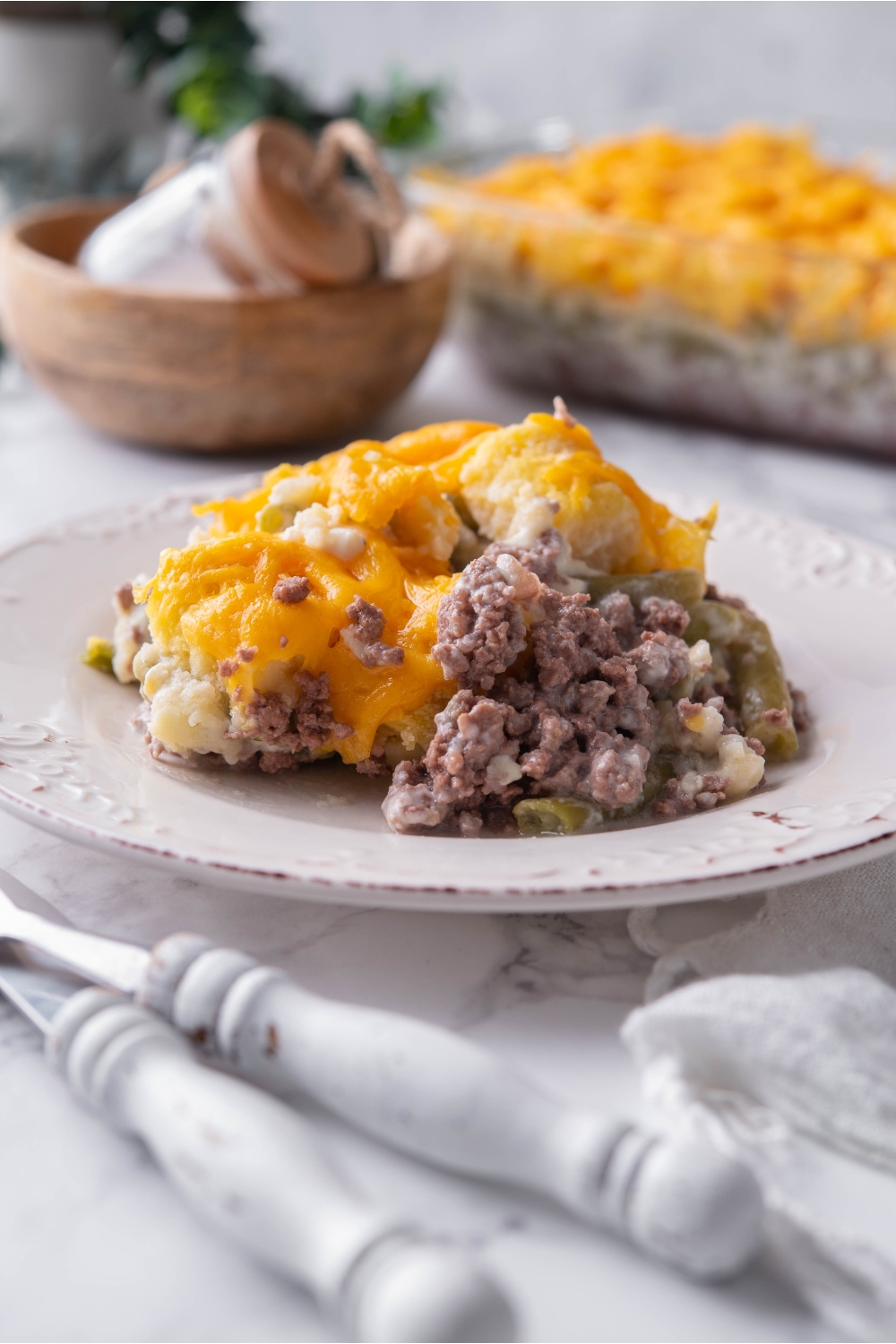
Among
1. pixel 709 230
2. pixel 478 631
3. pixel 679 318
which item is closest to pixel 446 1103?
pixel 478 631

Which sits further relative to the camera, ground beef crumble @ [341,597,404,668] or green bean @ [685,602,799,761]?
green bean @ [685,602,799,761]

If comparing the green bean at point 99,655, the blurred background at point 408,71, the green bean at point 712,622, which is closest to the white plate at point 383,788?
the green bean at point 99,655

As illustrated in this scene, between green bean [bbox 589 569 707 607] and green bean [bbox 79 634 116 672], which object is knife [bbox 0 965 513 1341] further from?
green bean [bbox 589 569 707 607]

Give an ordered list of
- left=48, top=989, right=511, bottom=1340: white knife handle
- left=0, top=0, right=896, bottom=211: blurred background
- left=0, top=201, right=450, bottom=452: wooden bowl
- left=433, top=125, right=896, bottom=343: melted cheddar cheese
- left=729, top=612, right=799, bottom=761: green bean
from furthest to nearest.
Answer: left=0, top=0, right=896, bottom=211: blurred background, left=433, top=125, right=896, bottom=343: melted cheddar cheese, left=0, top=201, right=450, bottom=452: wooden bowl, left=729, top=612, right=799, bottom=761: green bean, left=48, top=989, right=511, bottom=1340: white knife handle

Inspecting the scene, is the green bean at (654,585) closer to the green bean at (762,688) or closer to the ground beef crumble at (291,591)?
the green bean at (762,688)

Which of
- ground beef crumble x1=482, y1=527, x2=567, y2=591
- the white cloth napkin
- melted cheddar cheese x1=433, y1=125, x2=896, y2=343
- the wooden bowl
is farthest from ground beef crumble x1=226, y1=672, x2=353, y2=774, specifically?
melted cheddar cheese x1=433, y1=125, x2=896, y2=343

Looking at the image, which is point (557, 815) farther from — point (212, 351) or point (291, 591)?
point (212, 351)
